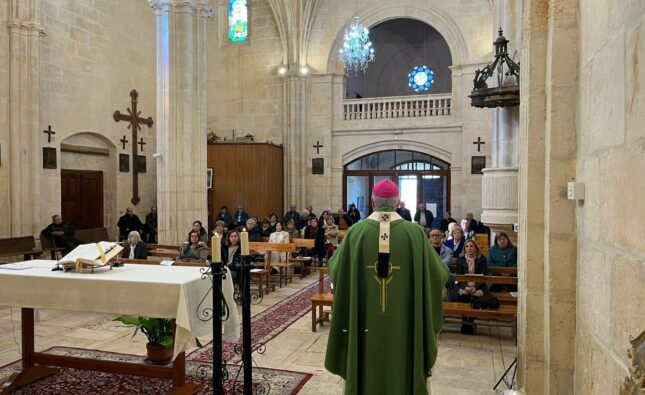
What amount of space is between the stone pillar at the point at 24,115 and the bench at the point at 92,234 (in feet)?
5.23

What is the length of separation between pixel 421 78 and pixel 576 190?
1863 cm

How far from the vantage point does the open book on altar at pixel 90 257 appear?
3.97 metres

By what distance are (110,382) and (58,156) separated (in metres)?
9.76

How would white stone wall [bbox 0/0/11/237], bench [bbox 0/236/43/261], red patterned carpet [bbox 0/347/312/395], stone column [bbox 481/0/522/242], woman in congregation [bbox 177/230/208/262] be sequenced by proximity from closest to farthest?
red patterned carpet [bbox 0/347/312/395], stone column [bbox 481/0/522/242], woman in congregation [bbox 177/230/208/262], bench [bbox 0/236/43/261], white stone wall [bbox 0/0/11/237]

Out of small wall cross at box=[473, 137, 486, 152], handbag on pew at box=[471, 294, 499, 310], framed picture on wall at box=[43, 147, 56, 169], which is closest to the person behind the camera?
handbag on pew at box=[471, 294, 499, 310]

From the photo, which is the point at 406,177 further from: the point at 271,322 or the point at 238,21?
the point at 271,322

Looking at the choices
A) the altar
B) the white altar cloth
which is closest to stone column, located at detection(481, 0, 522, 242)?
the white altar cloth

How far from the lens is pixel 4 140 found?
11.1m

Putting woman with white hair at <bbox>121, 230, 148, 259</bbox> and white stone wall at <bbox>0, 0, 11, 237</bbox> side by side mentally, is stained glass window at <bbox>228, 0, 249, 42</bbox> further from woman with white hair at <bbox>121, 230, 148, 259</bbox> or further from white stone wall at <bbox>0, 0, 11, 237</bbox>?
woman with white hair at <bbox>121, 230, 148, 259</bbox>

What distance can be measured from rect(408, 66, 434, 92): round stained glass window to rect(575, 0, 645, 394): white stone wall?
18.2m

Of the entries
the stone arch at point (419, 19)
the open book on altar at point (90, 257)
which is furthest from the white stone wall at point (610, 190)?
the stone arch at point (419, 19)

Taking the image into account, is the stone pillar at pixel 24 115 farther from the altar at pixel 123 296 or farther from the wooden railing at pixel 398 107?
the wooden railing at pixel 398 107

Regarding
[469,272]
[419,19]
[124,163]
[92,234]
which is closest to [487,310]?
[469,272]

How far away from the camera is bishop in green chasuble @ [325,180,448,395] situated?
316 centimetres
